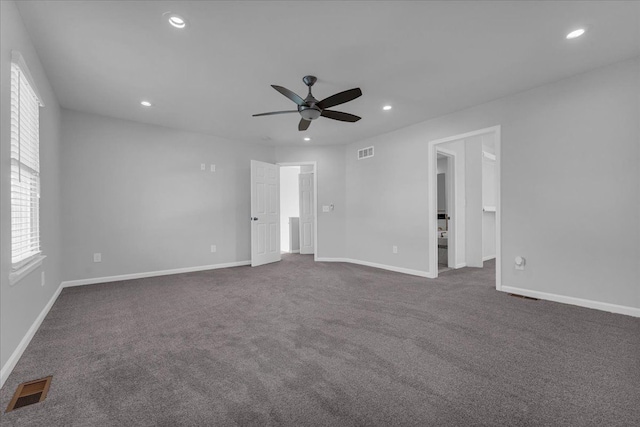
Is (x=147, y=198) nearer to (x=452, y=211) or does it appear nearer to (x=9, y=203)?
(x=9, y=203)

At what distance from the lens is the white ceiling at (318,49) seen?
212 cm

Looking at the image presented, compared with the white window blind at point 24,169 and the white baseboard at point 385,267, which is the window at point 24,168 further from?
the white baseboard at point 385,267

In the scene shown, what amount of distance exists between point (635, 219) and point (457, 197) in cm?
268

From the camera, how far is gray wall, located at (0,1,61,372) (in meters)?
1.83

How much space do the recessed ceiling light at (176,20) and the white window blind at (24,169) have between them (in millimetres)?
1136

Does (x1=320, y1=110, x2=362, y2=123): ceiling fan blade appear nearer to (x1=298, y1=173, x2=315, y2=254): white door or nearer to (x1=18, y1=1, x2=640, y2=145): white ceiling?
(x1=18, y1=1, x2=640, y2=145): white ceiling

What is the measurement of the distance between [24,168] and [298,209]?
235 inches

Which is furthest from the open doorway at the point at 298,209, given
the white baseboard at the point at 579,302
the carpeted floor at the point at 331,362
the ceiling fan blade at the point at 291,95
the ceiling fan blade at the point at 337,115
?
the white baseboard at the point at 579,302

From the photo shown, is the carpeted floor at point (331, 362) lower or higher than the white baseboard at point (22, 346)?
lower

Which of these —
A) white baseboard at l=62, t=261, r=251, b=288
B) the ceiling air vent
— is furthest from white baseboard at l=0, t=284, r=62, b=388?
the ceiling air vent

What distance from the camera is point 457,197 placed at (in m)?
5.39

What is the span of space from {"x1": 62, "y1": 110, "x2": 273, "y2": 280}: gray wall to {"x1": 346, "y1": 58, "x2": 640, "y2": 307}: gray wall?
158 inches

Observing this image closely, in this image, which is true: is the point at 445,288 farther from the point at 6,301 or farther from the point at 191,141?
the point at 191,141

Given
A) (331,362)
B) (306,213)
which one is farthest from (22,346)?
(306,213)
